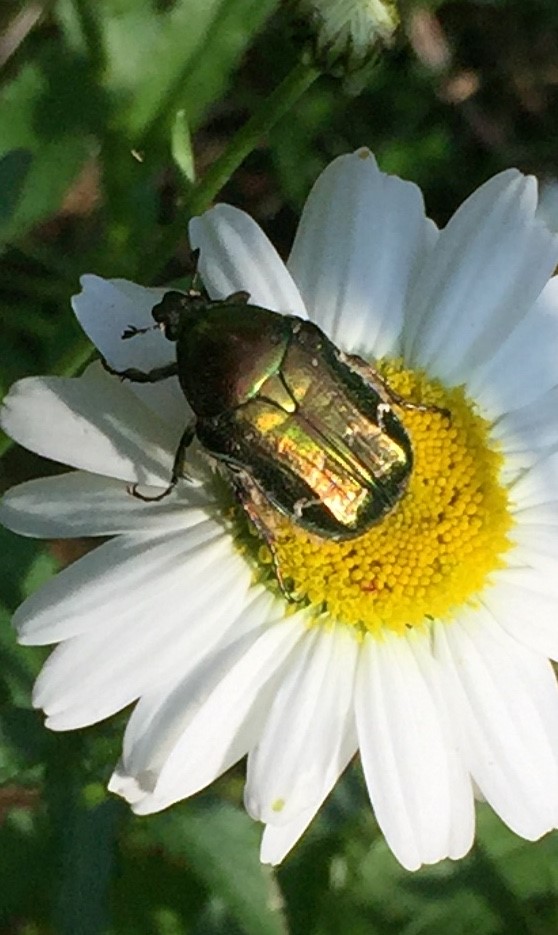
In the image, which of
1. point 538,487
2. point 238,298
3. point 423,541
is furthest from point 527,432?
point 238,298

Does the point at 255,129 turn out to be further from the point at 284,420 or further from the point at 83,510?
the point at 83,510

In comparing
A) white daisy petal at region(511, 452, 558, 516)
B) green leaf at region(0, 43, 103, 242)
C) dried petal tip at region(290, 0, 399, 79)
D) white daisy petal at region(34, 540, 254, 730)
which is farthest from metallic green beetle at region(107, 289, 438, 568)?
green leaf at region(0, 43, 103, 242)

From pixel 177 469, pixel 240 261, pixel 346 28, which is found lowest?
pixel 177 469

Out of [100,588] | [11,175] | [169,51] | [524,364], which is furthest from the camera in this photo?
[169,51]

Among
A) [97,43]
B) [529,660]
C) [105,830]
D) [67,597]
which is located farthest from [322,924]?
[97,43]

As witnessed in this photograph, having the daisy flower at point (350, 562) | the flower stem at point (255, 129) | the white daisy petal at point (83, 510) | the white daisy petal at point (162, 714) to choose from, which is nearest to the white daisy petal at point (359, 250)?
the daisy flower at point (350, 562)
